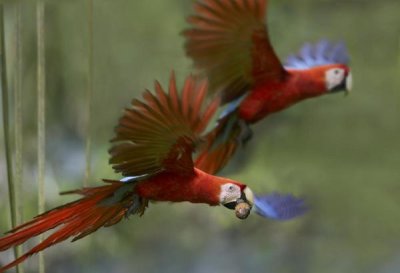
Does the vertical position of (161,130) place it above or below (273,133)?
above

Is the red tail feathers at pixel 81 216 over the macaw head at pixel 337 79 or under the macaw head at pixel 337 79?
under

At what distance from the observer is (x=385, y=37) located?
1407 mm

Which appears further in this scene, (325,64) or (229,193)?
(325,64)

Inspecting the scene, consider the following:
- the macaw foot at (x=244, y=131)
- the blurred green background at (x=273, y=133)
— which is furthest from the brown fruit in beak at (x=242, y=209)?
the blurred green background at (x=273, y=133)

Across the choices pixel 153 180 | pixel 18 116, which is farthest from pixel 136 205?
pixel 18 116

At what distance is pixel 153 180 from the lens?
50 centimetres

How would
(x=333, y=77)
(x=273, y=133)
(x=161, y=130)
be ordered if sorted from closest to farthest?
(x=161, y=130), (x=333, y=77), (x=273, y=133)

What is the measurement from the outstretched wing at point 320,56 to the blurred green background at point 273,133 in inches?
26.8

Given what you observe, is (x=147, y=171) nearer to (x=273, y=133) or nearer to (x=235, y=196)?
(x=235, y=196)

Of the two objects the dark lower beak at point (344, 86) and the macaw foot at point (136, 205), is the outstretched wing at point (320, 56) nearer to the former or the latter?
the dark lower beak at point (344, 86)

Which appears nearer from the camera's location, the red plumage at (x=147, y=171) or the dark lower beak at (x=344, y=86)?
the red plumage at (x=147, y=171)

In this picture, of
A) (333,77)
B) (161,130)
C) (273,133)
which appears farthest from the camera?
(273,133)

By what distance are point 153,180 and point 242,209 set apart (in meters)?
0.06

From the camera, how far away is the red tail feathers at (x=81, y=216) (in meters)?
0.46
